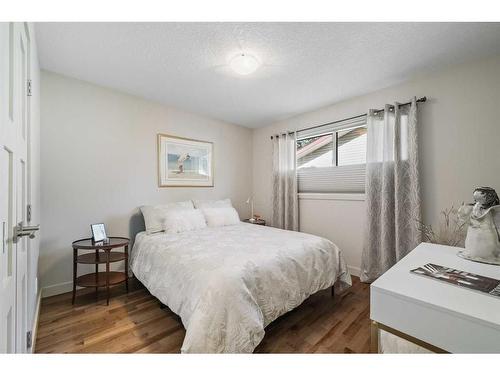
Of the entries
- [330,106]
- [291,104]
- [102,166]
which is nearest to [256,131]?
[291,104]

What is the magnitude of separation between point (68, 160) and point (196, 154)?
156 cm

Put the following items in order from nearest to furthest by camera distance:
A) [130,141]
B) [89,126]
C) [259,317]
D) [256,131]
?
[259,317] < [89,126] < [130,141] < [256,131]

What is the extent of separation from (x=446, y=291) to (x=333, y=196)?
2251mm

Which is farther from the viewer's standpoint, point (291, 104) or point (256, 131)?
point (256, 131)

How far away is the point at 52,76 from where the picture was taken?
88.1 inches

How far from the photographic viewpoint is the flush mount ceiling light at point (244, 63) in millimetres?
1919

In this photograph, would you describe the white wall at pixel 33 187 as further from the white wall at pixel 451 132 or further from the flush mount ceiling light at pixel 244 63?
the white wall at pixel 451 132

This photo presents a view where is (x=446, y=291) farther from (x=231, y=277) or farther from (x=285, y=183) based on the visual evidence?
(x=285, y=183)

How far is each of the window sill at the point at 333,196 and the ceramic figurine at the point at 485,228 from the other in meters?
1.55

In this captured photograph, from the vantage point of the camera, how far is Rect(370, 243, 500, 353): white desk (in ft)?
2.23

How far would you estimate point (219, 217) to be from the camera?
2.98m

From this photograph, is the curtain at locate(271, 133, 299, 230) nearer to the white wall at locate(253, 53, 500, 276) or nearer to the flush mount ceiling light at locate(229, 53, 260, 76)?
the white wall at locate(253, 53, 500, 276)

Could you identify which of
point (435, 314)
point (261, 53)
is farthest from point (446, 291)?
point (261, 53)

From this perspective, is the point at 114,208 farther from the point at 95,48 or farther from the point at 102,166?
the point at 95,48
